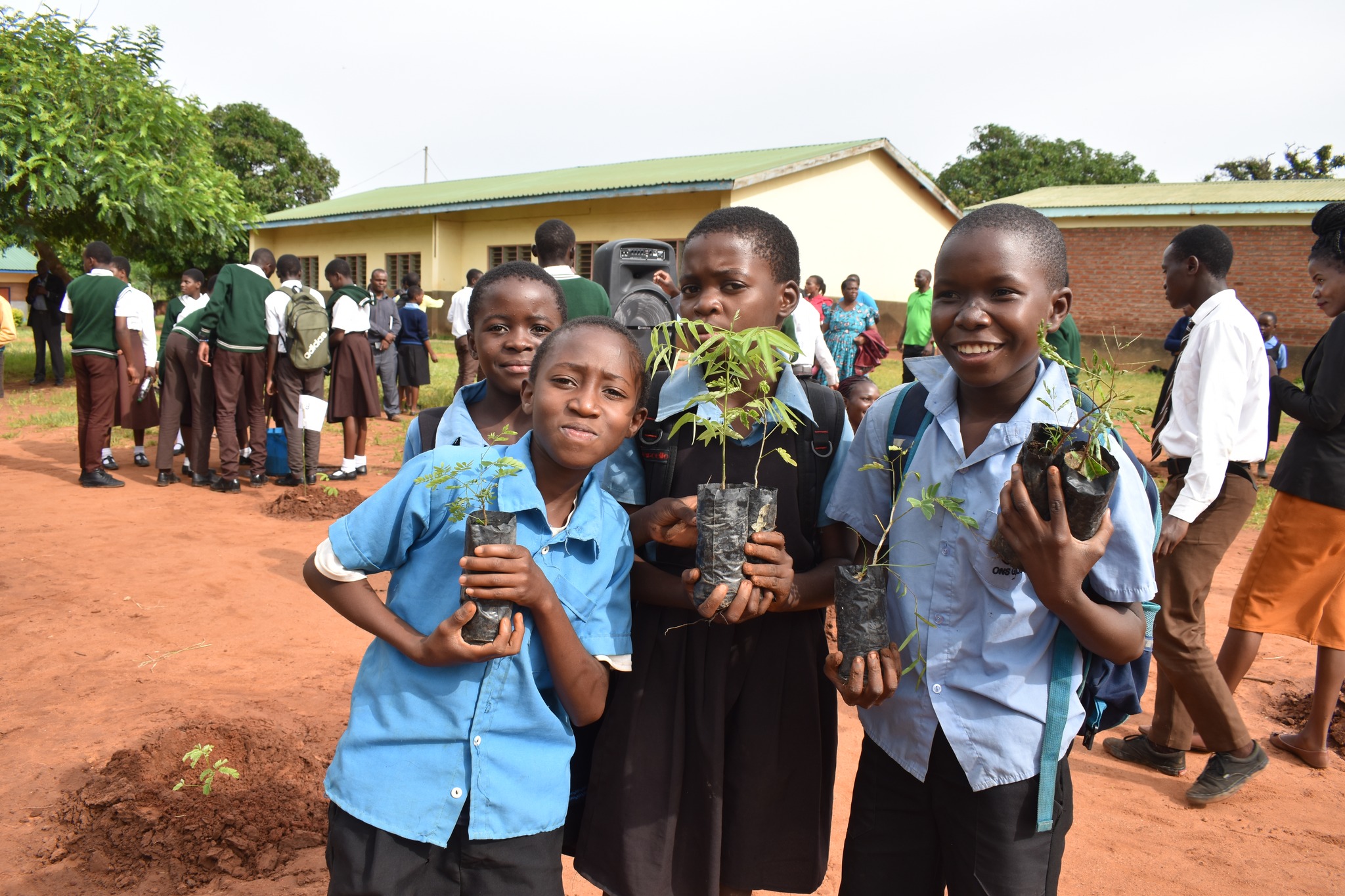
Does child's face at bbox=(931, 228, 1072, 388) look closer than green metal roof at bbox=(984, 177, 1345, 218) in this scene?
Yes

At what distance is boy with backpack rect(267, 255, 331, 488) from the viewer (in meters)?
7.82

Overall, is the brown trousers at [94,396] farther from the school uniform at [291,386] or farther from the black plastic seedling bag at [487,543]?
the black plastic seedling bag at [487,543]

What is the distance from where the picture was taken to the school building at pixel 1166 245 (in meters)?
19.3

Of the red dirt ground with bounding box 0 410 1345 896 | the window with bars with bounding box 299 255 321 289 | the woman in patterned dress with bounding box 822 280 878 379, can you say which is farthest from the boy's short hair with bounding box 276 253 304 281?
the window with bars with bounding box 299 255 321 289

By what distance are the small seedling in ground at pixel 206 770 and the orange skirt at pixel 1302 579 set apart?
169 inches

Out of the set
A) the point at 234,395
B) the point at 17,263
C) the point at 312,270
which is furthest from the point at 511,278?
the point at 17,263

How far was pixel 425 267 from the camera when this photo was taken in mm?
22266

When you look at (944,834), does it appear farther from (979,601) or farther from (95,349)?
(95,349)

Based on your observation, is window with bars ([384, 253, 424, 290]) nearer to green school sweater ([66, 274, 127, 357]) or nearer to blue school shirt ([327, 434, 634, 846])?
green school sweater ([66, 274, 127, 357])

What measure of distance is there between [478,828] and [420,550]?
582 millimetres

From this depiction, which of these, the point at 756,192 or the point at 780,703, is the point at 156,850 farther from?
the point at 756,192

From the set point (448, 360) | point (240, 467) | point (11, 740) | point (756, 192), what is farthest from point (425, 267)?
point (11, 740)

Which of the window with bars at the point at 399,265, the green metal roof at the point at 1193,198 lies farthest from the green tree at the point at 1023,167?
the window with bars at the point at 399,265

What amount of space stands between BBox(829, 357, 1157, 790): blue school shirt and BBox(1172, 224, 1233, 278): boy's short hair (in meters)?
2.16
